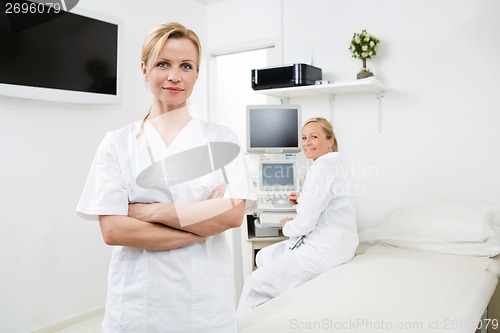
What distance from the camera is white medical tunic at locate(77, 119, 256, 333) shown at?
3.79 feet

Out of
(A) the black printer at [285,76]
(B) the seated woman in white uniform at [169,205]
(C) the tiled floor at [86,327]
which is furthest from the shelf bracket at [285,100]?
→ (B) the seated woman in white uniform at [169,205]

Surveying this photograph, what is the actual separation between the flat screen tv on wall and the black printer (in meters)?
1.02

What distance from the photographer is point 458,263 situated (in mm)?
2420

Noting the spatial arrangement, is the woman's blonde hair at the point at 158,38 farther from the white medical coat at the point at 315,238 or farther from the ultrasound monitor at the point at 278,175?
the ultrasound monitor at the point at 278,175

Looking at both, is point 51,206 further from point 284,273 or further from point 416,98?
point 416,98

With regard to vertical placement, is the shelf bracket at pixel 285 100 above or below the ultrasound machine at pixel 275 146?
above

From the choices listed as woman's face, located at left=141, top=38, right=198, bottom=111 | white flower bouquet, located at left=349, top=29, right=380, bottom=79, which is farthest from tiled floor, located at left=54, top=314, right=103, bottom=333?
white flower bouquet, located at left=349, top=29, right=380, bottom=79

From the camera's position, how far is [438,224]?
8.78ft

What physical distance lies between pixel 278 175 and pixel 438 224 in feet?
3.42

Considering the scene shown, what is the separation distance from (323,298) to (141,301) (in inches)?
36.9

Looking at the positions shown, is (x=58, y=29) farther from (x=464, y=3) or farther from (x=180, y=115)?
(x=464, y=3)

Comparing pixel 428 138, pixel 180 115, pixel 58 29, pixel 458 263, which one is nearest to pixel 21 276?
pixel 58 29

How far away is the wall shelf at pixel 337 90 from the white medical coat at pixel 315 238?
0.72 metres

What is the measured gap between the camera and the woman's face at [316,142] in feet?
9.04
